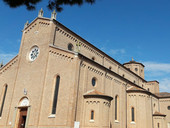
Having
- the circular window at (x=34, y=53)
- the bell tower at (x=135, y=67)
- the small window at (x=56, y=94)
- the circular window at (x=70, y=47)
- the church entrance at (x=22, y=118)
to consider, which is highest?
the bell tower at (x=135, y=67)

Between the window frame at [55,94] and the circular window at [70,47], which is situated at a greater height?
the circular window at [70,47]

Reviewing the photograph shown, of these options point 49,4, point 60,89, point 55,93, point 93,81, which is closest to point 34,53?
point 55,93

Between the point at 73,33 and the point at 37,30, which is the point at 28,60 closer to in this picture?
the point at 37,30

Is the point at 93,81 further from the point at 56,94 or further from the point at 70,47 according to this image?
the point at 70,47

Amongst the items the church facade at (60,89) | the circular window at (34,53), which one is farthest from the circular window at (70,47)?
the circular window at (34,53)

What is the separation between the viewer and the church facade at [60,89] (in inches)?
746

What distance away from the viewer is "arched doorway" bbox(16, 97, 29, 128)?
67.8ft

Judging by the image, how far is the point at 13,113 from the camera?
21.6 m

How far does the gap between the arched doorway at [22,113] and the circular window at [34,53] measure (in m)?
4.95

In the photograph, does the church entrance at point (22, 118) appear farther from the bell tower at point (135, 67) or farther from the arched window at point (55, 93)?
the bell tower at point (135, 67)

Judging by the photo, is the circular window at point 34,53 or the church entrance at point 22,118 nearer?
the church entrance at point 22,118

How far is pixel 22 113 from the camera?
2109 centimetres

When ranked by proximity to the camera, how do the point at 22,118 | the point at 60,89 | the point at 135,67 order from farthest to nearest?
the point at 135,67, the point at 22,118, the point at 60,89

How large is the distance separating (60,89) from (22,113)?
223 inches
